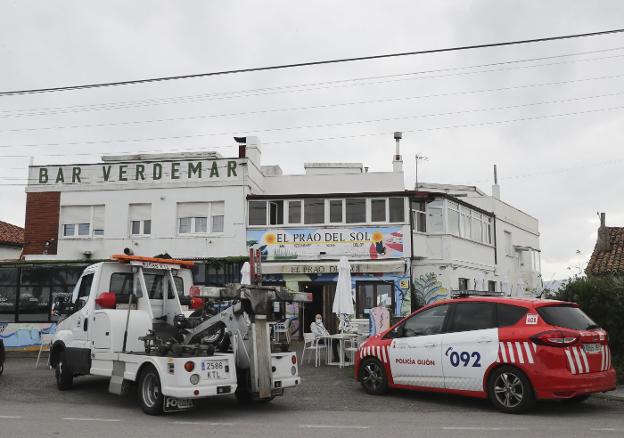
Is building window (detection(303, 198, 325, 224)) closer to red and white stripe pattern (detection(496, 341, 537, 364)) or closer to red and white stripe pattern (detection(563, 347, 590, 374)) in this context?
red and white stripe pattern (detection(496, 341, 537, 364))

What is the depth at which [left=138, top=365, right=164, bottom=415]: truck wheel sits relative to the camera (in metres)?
9.12

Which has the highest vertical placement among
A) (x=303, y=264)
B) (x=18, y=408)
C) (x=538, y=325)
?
(x=303, y=264)

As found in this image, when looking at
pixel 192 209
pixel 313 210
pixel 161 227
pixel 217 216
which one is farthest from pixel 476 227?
pixel 161 227

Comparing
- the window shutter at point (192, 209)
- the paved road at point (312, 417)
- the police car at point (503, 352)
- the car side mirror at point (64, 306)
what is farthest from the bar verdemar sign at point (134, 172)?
the police car at point (503, 352)

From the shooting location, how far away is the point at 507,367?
29.7 ft

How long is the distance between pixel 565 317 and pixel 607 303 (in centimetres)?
376

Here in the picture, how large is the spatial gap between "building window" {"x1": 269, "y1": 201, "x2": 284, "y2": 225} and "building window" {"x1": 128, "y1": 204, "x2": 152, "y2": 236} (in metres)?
5.25

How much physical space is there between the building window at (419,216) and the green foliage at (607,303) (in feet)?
41.5

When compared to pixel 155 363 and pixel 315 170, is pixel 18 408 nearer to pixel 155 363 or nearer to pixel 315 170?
pixel 155 363

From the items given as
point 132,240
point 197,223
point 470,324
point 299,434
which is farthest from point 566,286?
point 132,240

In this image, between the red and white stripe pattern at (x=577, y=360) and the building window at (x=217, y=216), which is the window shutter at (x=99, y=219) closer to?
the building window at (x=217, y=216)

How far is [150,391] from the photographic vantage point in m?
9.31

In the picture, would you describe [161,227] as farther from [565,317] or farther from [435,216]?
[565,317]

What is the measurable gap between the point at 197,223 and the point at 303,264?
5.14 metres
